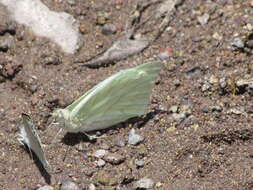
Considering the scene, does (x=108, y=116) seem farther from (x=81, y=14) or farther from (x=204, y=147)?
(x=81, y=14)

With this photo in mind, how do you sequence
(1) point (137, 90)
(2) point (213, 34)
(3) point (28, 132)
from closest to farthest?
1. (3) point (28, 132)
2. (1) point (137, 90)
3. (2) point (213, 34)

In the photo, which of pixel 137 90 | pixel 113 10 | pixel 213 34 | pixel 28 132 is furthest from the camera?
pixel 113 10

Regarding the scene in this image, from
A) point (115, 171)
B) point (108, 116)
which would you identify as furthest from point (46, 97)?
point (115, 171)

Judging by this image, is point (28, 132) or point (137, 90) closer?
point (28, 132)

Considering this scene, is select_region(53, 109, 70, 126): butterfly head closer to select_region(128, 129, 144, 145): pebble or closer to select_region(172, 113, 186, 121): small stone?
select_region(128, 129, 144, 145): pebble

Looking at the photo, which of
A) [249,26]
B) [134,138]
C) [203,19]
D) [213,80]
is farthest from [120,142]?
[249,26]

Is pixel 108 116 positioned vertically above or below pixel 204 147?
above

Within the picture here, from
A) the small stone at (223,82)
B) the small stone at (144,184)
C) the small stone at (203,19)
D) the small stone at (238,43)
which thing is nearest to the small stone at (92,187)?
the small stone at (144,184)
